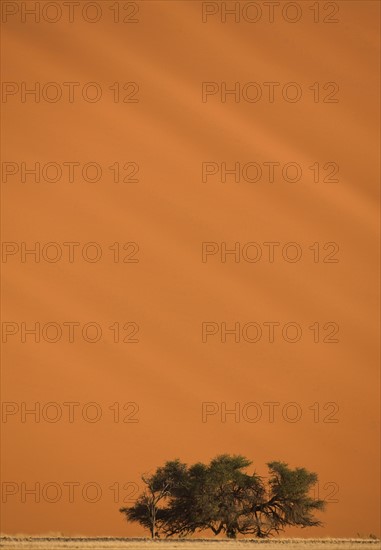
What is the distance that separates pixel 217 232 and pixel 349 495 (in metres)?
27.6

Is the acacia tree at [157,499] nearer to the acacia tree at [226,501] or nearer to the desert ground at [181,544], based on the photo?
the acacia tree at [226,501]

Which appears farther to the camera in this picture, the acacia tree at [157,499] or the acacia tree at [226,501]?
the acacia tree at [157,499]

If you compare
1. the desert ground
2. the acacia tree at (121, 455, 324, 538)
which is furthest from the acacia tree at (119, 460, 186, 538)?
the desert ground

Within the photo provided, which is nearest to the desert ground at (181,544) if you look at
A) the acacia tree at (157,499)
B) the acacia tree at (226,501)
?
the acacia tree at (226,501)

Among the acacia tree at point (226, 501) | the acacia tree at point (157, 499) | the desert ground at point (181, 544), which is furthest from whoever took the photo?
the acacia tree at point (157, 499)

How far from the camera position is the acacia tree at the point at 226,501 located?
29.9 m

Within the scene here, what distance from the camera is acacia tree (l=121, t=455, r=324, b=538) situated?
2992 centimetres

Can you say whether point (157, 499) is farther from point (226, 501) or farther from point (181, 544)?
point (181, 544)

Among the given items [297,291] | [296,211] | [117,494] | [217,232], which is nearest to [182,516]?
[117,494]

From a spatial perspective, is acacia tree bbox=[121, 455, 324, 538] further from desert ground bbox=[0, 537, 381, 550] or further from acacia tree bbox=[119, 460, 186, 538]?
desert ground bbox=[0, 537, 381, 550]

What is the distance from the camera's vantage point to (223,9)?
318ft

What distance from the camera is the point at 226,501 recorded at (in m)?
29.9

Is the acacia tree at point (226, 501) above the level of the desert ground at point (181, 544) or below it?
above

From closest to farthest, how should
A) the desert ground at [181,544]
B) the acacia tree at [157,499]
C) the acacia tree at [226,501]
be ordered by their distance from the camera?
the desert ground at [181,544] → the acacia tree at [226,501] → the acacia tree at [157,499]
